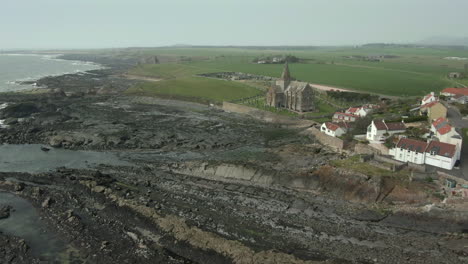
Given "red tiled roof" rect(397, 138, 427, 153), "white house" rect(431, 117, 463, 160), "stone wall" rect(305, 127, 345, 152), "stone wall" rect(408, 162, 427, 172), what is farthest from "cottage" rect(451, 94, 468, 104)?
"stone wall" rect(408, 162, 427, 172)

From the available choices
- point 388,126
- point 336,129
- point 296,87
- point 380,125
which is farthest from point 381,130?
point 296,87

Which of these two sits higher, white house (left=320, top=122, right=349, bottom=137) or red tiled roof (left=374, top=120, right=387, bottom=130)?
red tiled roof (left=374, top=120, right=387, bottom=130)

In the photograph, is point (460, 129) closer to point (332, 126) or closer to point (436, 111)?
point (436, 111)

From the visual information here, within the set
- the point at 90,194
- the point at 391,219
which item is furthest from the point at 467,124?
the point at 90,194

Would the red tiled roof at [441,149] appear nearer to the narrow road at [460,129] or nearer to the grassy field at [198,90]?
the narrow road at [460,129]

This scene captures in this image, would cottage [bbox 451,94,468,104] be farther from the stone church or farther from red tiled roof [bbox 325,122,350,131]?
red tiled roof [bbox 325,122,350,131]

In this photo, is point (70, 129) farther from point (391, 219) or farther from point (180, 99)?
point (391, 219)
